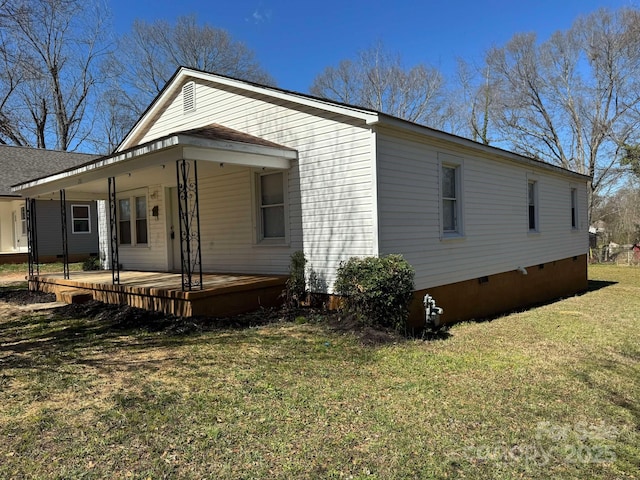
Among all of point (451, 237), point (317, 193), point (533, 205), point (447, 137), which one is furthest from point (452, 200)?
point (533, 205)

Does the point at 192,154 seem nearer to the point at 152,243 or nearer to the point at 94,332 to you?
the point at 94,332

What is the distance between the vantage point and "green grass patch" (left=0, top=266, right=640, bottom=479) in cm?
313

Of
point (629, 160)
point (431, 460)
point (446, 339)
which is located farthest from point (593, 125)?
point (431, 460)

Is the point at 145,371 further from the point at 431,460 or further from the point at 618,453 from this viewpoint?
the point at 618,453

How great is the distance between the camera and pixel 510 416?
3.97 metres

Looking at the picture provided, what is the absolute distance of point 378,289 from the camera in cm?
650

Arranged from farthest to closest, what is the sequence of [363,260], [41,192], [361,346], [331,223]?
[41,192] < [331,223] < [363,260] < [361,346]

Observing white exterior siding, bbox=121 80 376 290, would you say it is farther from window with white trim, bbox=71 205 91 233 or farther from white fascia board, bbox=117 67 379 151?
window with white trim, bbox=71 205 91 233

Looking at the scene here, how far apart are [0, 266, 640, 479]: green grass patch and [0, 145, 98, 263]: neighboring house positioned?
49.6ft

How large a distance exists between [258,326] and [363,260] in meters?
1.94

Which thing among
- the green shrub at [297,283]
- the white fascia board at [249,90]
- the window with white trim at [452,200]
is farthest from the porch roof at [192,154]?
the window with white trim at [452,200]

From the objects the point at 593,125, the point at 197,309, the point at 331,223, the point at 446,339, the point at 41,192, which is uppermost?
the point at 593,125

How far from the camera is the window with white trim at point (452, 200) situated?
8.96 m

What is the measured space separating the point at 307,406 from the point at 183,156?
4391 millimetres
